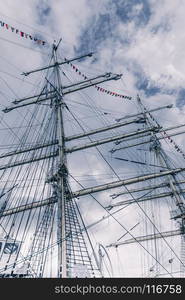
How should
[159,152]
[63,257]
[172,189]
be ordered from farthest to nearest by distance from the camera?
1. [159,152]
2. [172,189]
3. [63,257]

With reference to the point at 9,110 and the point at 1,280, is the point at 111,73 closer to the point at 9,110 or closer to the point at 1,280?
the point at 9,110

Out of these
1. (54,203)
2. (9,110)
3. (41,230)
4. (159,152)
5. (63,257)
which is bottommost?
(63,257)

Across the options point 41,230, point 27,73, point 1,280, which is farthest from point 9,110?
point 1,280

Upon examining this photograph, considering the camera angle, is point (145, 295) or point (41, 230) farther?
point (41, 230)

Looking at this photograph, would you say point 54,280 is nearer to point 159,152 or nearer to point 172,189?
point 172,189

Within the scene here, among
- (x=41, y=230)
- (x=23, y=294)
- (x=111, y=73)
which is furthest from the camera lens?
(x=111, y=73)

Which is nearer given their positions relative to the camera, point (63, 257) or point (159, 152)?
point (63, 257)

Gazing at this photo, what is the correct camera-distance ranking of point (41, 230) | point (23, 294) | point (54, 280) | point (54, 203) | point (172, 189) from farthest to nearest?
point (172, 189), point (54, 203), point (41, 230), point (54, 280), point (23, 294)

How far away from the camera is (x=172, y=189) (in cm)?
2442

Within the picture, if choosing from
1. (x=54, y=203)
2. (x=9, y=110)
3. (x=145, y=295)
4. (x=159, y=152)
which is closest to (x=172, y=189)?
(x=159, y=152)

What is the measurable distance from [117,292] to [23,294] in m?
1.48

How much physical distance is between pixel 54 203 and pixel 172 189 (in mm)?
15908

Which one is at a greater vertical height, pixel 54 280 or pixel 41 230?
pixel 41 230

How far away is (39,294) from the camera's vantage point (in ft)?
12.3
